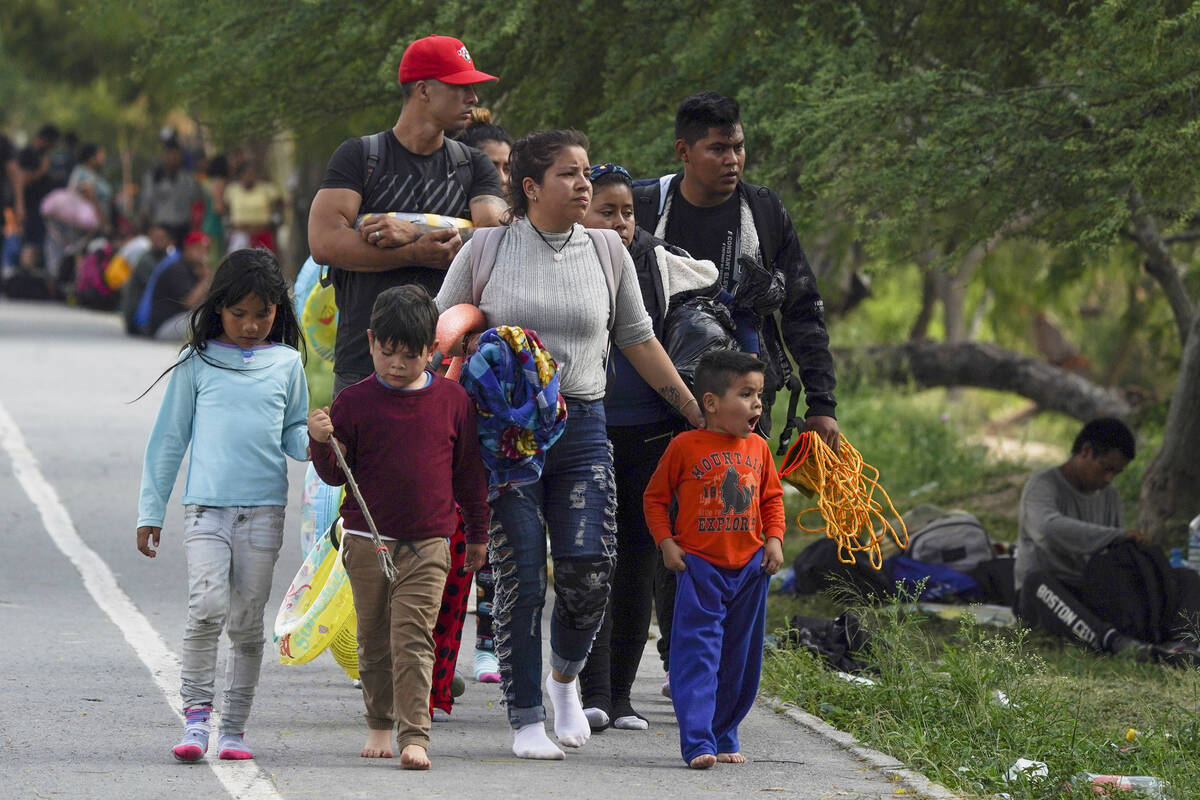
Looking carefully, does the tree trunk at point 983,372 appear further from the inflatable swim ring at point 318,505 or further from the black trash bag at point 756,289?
the inflatable swim ring at point 318,505

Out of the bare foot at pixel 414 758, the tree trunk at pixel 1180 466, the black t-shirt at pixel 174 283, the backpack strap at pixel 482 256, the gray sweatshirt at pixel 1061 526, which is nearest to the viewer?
the bare foot at pixel 414 758

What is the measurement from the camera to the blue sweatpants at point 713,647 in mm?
5652

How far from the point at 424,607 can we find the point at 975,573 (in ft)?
17.2

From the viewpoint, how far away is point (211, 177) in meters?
24.5

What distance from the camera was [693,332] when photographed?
614 centimetres

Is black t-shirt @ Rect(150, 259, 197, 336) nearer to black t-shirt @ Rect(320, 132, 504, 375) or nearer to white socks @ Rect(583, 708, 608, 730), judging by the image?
black t-shirt @ Rect(320, 132, 504, 375)

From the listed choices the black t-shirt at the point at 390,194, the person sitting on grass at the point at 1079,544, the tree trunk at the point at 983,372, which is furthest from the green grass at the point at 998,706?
the tree trunk at the point at 983,372

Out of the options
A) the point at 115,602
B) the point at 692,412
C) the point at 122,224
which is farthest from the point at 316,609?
the point at 122,224

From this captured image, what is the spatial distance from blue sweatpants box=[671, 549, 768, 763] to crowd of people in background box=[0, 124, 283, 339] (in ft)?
47.9

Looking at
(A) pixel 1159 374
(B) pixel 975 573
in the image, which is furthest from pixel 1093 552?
(A) pixel 1159 374

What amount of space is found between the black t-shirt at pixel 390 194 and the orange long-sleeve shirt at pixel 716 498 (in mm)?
1206

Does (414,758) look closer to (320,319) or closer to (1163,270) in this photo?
(320,319)

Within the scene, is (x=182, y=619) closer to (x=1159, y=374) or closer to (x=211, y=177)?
(x=1159, y=374)

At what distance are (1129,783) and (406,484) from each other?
2.41 m
